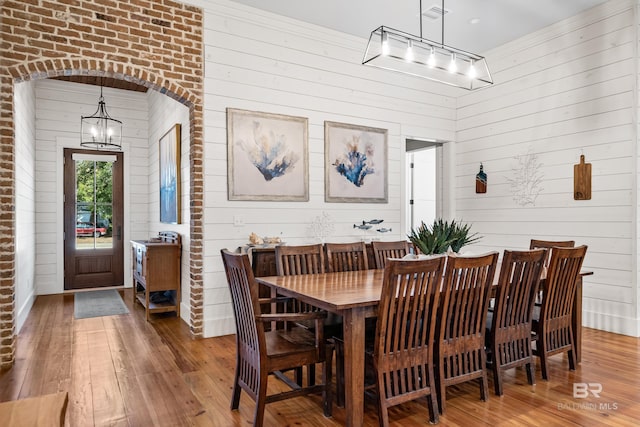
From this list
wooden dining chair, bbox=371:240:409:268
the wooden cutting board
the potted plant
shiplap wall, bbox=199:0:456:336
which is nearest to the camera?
the potted plant

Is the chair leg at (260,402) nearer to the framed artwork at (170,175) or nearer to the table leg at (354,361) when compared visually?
the table leg at (354,361)

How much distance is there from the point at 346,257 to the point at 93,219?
5240 millimetres

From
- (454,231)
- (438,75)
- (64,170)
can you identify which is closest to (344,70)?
(438,75)

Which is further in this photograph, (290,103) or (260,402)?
(290,103)

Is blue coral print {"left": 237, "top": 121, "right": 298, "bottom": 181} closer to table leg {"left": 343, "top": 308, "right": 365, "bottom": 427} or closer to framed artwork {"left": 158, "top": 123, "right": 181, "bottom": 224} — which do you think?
framed artwork {"left": 158, "top": 123, "right": 181, "bottom": 224}

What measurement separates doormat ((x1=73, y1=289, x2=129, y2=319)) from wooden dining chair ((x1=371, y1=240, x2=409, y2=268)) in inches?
137

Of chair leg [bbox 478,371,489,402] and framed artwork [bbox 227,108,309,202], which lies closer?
chair leg [bbox 478,371,489,402]

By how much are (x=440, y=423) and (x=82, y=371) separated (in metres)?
2.77

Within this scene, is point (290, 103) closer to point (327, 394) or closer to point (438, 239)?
point (438, 239)

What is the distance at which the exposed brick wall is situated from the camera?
3430mm

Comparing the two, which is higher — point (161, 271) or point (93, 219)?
point (93, 219)

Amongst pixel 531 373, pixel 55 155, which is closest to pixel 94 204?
pixel 55 155

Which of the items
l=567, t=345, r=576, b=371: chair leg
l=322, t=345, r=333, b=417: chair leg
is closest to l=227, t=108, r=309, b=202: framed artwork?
l=322, t=345, r=333, b=417: chair leg

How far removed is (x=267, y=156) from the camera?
4.71 metres
